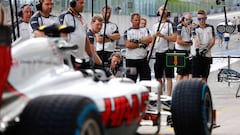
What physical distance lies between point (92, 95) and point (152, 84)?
182 centimetres

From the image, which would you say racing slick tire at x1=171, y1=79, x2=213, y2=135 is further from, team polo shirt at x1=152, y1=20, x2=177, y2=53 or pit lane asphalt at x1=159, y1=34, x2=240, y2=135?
team polo shirt at x1=152, y1=20, x2=177, y2=53

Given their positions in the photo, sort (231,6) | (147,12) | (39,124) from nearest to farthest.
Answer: (39,124) → (147,12) → (231,6)

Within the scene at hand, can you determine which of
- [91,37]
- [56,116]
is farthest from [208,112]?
[91,37]

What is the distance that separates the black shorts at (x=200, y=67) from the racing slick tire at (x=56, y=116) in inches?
346

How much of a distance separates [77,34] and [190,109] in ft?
6.62

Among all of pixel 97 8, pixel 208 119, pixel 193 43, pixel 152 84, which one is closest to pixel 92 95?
pixel 152 84

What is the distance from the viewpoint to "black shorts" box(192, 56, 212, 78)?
12.9 m

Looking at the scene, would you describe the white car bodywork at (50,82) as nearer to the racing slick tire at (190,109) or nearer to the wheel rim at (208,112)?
the racing slick tire at (190,109)

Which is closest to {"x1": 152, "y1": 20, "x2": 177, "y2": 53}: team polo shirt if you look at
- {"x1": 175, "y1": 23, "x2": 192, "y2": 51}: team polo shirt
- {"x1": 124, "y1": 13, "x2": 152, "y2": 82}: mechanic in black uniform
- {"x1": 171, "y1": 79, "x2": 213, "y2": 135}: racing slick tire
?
{"x1": 175, "y1": 23, "x2": 192, "y2": 51}: team polo shirt

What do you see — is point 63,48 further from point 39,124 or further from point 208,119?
point 208,119

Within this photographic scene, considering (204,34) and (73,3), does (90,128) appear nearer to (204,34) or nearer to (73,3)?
(73,3)

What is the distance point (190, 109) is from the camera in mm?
6219

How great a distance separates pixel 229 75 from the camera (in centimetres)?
1543

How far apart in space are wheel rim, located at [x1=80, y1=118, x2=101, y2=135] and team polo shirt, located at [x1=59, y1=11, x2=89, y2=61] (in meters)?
3.06
